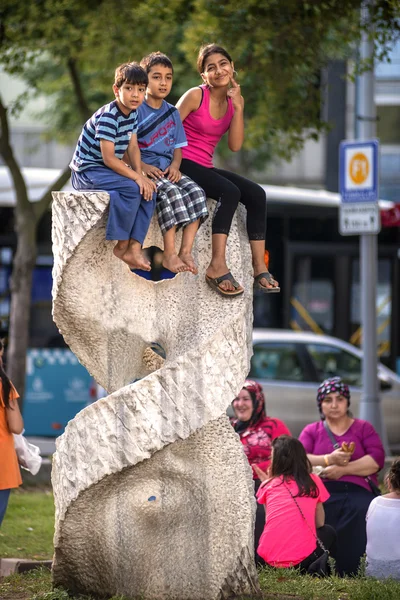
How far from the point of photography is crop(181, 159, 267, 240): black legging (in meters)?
5.64

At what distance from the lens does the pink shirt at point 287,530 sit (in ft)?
21.6

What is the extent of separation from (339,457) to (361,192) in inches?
185

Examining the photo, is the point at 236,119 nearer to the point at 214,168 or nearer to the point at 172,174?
the point at 214,168

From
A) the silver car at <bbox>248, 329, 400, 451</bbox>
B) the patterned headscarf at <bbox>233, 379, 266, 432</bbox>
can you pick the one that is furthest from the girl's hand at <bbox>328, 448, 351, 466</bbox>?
the silver car at <bbox>248, 329, 400, 451</bbox>

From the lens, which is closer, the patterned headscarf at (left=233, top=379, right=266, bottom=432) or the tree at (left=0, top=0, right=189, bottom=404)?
the patterned headscarf at (left=233, top=379, right=266, bottom=432)

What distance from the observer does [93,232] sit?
539 centimetres

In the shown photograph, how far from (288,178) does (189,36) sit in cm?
2075

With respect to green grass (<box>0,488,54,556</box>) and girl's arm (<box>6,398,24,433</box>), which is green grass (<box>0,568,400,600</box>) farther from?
green grass (<box>0,488,54,556</box>)

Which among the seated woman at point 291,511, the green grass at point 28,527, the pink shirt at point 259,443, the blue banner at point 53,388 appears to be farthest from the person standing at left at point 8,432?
the blue banner at point 53,388

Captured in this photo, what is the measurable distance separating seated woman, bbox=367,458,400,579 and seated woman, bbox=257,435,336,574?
39 cm

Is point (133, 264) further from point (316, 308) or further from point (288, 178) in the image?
point (288, 178)

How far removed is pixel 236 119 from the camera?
579 cm

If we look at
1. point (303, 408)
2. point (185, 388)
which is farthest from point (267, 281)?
point (303, 408)

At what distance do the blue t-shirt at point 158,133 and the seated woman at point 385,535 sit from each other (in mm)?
2311
